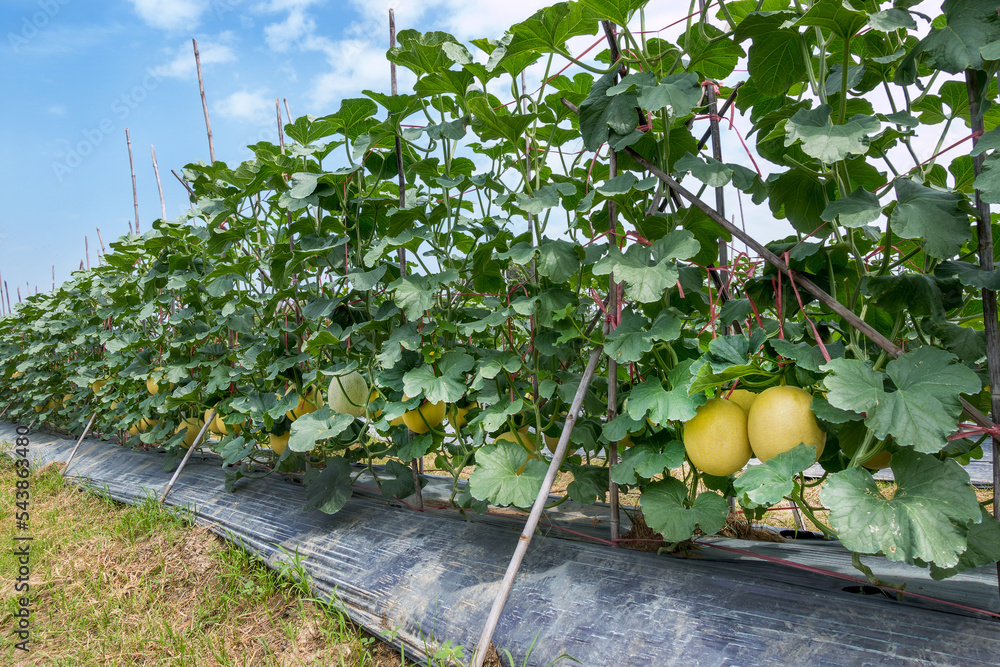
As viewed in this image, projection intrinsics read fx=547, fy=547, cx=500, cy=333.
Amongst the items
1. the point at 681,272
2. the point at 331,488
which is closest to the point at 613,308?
the point at 681,272

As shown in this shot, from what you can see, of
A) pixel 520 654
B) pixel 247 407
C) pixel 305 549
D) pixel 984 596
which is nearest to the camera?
pixel 984 596

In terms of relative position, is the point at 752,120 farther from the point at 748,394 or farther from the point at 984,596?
the point at 984,596

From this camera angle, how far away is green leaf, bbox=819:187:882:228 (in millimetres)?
992

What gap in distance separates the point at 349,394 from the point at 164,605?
3.56 feet

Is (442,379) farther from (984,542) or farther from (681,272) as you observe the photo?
(984,542)

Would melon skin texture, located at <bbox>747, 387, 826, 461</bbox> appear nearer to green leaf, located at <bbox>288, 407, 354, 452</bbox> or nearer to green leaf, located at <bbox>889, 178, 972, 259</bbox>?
green leaf, located at <bbox>889, 178, 972, 259</bbox>

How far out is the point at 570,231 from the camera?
1.66 meters

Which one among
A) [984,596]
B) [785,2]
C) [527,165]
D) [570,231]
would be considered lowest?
[984,596]

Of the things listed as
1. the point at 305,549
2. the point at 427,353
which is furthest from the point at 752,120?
the point at 305,549

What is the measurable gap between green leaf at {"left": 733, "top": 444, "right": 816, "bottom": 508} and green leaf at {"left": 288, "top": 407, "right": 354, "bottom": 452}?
131 cm

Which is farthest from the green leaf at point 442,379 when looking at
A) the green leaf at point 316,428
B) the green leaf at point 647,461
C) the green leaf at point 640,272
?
the green leaf at point 640,272

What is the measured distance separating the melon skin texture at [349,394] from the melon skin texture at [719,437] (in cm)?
125

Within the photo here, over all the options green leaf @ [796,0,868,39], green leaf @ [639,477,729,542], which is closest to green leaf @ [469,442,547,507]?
green leaf @ [639,477,729,542]

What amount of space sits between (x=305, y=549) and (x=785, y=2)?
229cm
